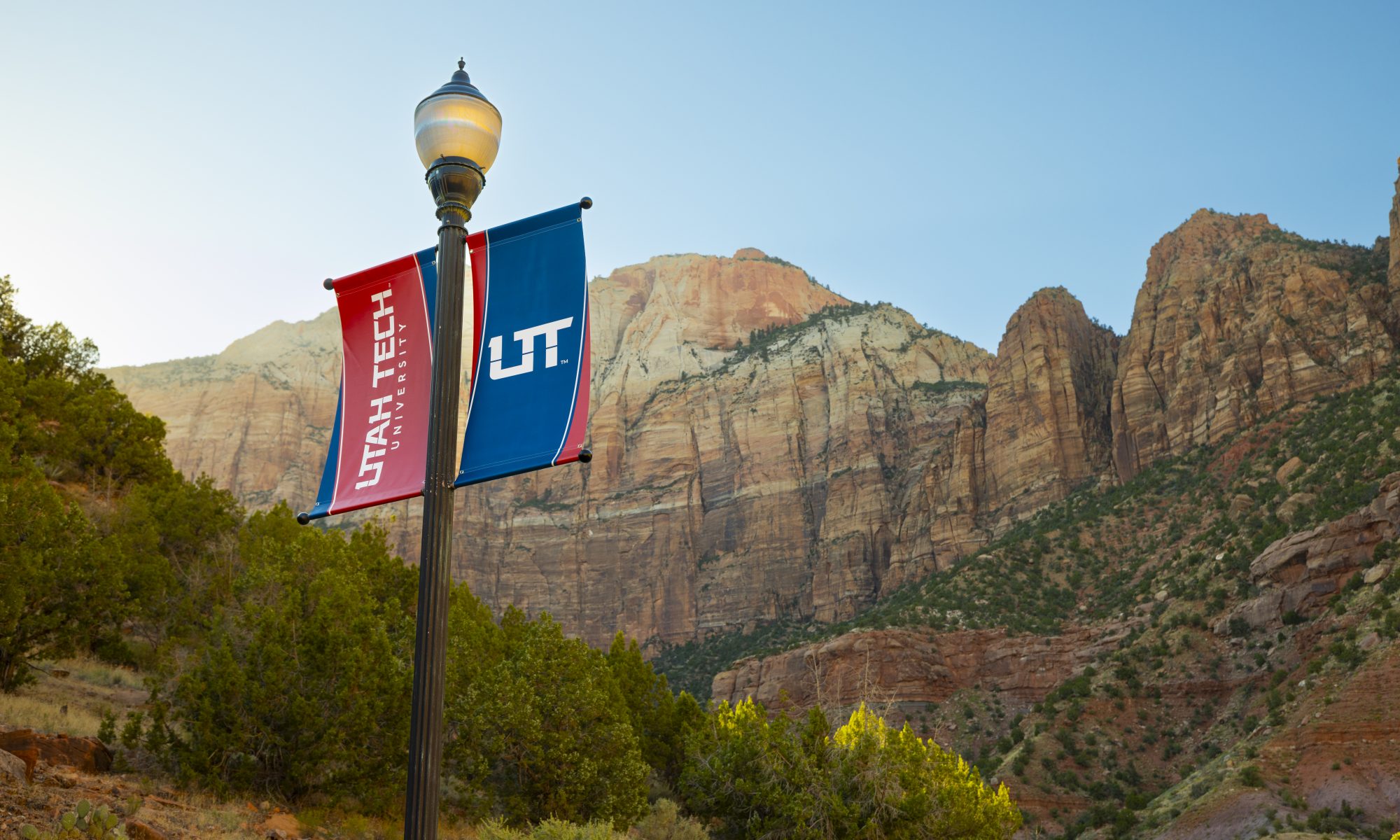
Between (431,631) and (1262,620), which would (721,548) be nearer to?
(1262,620)

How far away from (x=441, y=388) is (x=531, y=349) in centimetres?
61

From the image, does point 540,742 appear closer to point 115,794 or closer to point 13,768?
point 115,794

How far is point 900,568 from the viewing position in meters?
98.8

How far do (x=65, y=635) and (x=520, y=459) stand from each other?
1885 cm

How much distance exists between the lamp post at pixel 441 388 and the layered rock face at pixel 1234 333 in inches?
3047

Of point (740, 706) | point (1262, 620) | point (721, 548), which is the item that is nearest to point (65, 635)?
point (740, 706)

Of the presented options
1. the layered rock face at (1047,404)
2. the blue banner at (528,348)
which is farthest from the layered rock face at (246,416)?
the blue banner at (528,348)

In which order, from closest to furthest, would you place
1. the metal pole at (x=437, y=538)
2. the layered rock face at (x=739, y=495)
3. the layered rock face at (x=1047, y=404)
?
the metal pole at (x=437, y=538) < the layered rock face at (x=1047, y=404) < the layered rock face at (x=739, y=495)

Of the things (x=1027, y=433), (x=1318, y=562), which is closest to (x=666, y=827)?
(x=1318, y=562)

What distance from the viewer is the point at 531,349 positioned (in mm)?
6512

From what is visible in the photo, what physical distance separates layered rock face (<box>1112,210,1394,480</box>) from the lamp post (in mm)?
77391

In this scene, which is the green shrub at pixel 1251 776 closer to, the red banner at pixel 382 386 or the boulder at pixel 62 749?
the boulder at pixel 62 749

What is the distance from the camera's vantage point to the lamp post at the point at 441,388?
18.5 feet

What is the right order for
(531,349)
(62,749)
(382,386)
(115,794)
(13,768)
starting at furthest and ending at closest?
(62,749), (115,794), (13,768), (382,386), (531,349)
